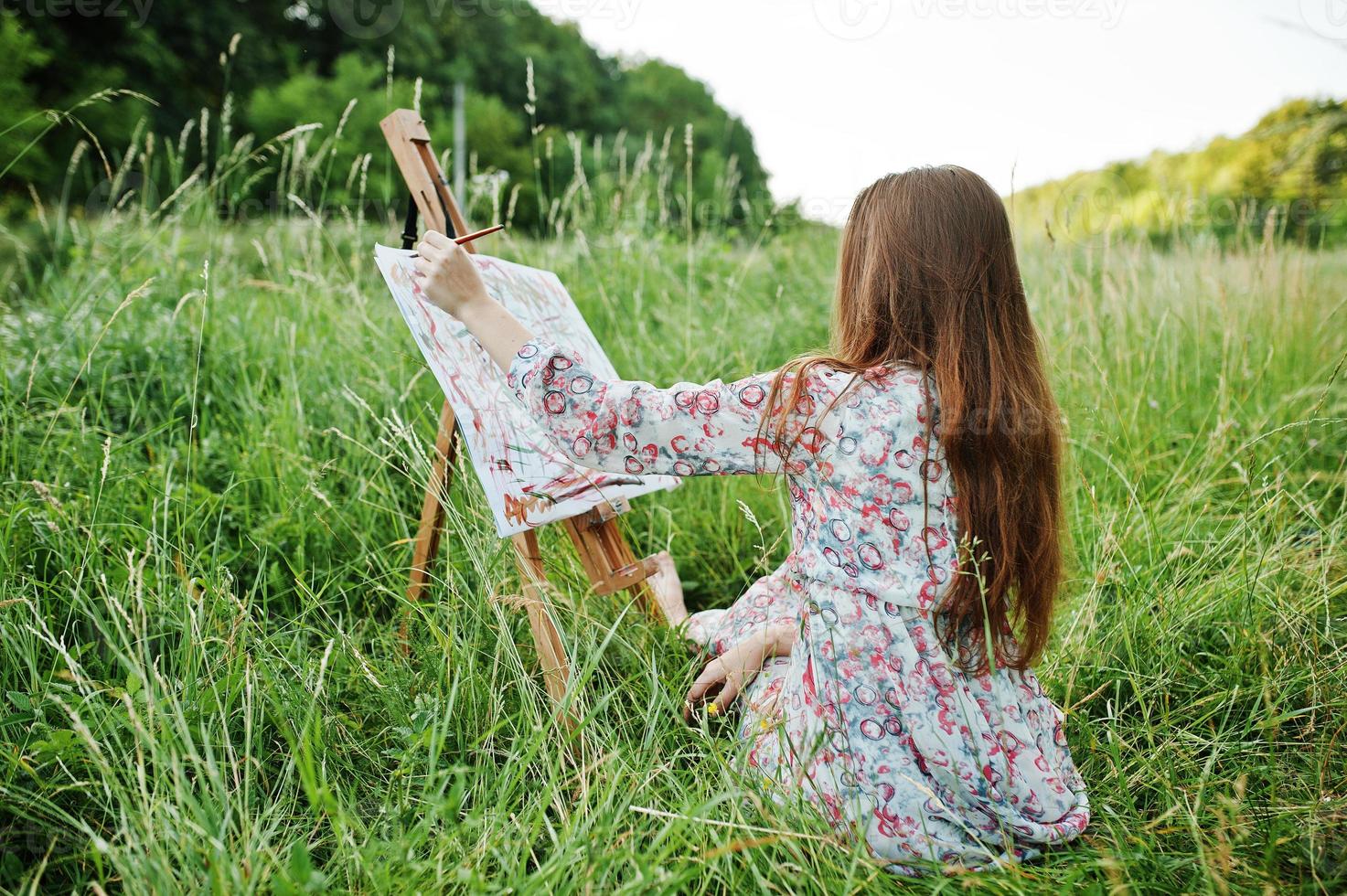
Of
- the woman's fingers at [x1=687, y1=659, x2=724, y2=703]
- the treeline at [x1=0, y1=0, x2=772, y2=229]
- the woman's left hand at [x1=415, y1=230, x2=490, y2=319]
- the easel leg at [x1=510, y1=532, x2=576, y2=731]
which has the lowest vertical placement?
the woman's fingers at [x1=687, y1=659, x2=724, y2=703]

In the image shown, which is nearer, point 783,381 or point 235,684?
point 783,381

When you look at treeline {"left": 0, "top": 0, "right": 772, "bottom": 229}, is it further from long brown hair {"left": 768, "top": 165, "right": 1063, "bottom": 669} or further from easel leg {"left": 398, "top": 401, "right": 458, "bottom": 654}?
long brown hair {"left": 768, "top": 165, "right": 1063, "bottom": 669}

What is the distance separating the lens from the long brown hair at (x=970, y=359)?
1.22 meters

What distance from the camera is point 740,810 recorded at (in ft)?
4.16

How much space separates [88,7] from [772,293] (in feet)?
52.6

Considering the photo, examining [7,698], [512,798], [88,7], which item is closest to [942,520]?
[512,798]

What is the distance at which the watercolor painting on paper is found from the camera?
1.49 meters

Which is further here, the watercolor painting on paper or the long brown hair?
the watercolor painting on paper

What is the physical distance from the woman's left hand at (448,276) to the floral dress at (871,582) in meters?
0.16

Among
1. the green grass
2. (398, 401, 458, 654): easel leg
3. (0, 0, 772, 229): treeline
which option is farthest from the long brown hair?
(0, 0, 772, 229): treeline

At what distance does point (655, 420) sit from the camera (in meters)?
1.21

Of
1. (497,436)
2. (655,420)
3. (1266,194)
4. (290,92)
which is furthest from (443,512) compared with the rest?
(290,92)

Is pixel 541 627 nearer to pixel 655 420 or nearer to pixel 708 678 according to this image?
pixel 708 678

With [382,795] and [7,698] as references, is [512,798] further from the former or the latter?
[7,698]
